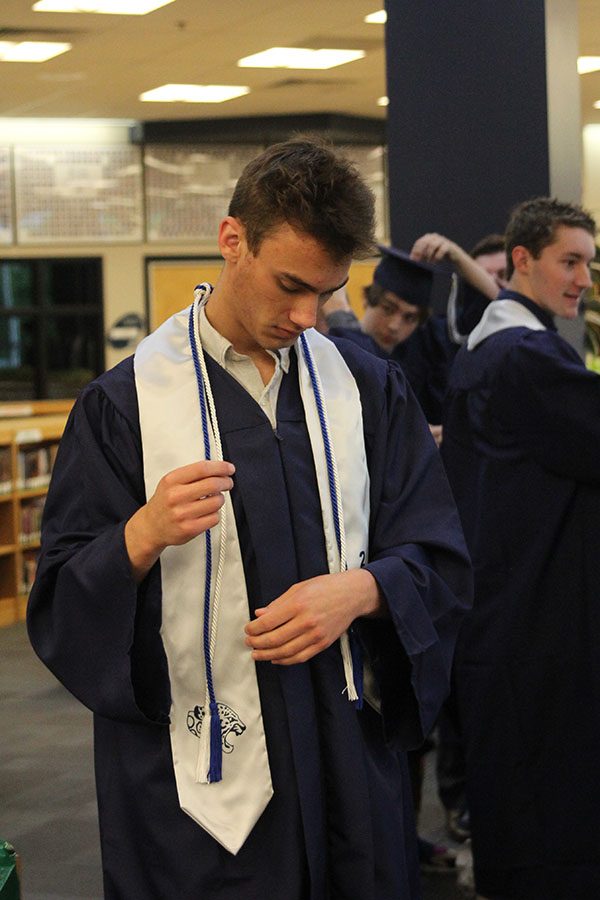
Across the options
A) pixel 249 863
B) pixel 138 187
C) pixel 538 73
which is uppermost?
pixel 138 187

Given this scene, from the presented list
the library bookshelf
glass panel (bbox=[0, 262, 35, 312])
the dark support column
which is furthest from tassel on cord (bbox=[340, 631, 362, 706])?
glass panel (bbox=[0, 262, 35, 312])

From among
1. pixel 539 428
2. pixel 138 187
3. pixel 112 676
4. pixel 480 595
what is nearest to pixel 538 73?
pixel 539 428

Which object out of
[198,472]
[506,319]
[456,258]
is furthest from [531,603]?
[198,472]

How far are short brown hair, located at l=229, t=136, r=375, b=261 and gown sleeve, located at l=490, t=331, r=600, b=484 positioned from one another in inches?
58.2

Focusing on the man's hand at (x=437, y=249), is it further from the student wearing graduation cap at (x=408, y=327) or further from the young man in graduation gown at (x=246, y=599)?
the young man in graduation gown at (x=246, y=599)

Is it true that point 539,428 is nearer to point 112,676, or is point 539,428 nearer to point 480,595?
point 480,595

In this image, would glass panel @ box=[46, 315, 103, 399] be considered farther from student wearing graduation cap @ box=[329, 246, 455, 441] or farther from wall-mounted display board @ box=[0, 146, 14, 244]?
student wearing graduation cap @ box=[329, 246, 455, 441]

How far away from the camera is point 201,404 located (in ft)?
5.89

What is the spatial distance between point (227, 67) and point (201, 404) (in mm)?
9320

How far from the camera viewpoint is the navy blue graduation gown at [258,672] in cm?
176

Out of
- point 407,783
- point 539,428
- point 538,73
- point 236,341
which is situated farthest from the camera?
point 538,73

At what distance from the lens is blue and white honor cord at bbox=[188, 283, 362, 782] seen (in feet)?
5.73

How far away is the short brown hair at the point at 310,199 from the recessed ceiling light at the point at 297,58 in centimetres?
861

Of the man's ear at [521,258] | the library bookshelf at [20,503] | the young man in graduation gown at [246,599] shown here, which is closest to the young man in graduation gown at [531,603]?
the man's ear at [521,258]
